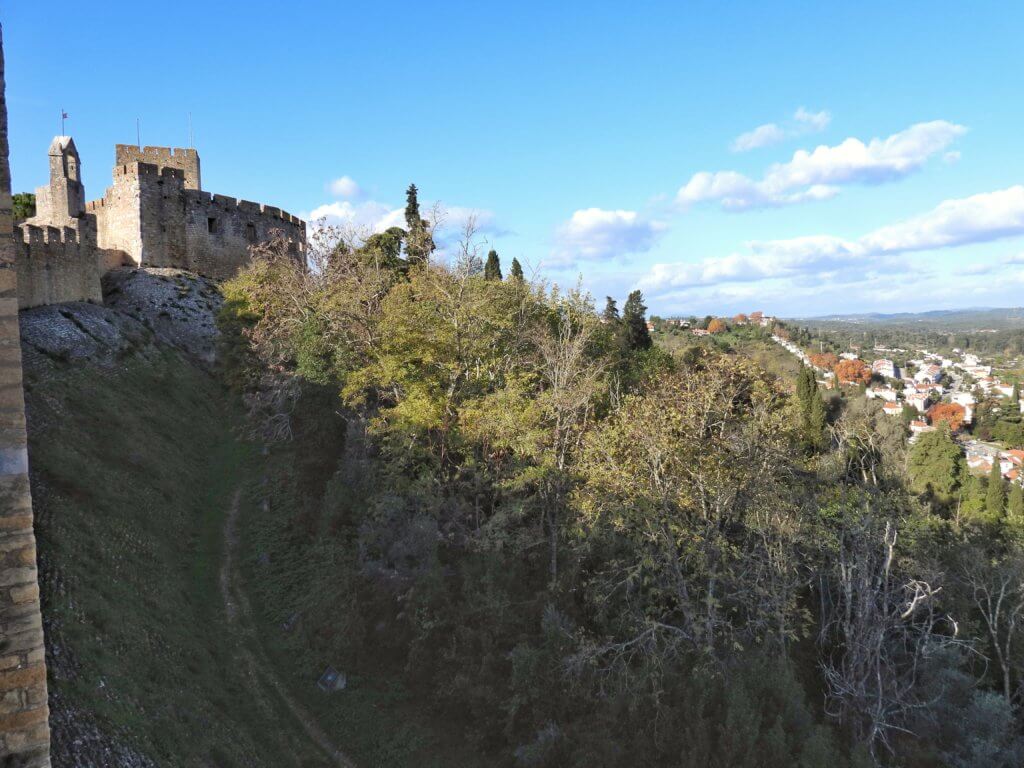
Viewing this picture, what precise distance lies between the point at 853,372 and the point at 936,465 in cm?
6158

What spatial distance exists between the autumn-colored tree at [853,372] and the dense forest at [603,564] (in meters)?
84.7

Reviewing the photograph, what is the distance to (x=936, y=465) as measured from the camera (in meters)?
48.8

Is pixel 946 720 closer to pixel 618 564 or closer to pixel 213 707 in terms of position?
pixel 618 564

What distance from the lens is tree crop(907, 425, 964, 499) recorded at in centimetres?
4709

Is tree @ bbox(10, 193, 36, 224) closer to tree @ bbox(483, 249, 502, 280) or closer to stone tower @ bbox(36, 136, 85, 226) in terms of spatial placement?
stone tower @ bbox(36, 136, 85, 226)

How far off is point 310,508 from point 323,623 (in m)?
4.86

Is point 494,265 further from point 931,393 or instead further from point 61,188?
point 931,393

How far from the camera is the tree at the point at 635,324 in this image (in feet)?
134

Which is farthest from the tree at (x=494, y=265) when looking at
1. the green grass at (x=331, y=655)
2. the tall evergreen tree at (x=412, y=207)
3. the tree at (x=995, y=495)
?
the tree at (x=995, y=495)

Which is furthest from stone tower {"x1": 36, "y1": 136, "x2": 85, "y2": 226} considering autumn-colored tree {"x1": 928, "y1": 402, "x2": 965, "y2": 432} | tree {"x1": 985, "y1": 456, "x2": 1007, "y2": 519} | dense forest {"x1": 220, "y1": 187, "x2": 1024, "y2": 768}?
autumn-colored tree {"x1": 928, "y1": 402, "x2": 965, "y2": 432}

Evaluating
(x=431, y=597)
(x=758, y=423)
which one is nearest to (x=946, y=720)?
(x=758, y=423)

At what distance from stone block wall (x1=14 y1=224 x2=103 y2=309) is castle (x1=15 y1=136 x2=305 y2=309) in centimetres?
4

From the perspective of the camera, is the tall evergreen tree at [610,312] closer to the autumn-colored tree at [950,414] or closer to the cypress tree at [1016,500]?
the cypress tree at [1016,500]

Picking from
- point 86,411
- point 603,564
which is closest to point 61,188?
point 86,411
